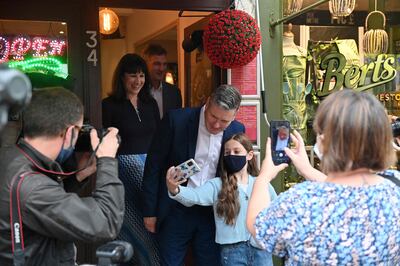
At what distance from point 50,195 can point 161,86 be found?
10.6ft

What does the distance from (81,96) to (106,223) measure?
87.8 inches

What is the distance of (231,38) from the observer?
4156 mm

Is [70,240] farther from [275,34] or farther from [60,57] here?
[275,34]

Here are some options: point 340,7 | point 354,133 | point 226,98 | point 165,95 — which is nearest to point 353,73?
point 340,7

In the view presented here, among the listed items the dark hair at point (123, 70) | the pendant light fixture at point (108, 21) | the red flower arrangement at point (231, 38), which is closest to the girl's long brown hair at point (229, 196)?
the red flower arrangement at point (231, 38)

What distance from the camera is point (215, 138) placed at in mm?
3785

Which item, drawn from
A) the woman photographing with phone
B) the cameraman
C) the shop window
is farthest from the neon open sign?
→ the woman photographing with phone

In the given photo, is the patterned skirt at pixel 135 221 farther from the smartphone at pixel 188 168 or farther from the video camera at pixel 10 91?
the video camera at pixel 10 91

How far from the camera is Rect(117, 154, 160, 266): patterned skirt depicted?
4387 mm

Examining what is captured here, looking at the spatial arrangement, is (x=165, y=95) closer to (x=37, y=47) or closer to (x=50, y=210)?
(x=37, y=47)

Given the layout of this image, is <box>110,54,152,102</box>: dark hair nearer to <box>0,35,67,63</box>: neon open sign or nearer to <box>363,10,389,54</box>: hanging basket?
<box>0,35,67,63</box>: neon open sign

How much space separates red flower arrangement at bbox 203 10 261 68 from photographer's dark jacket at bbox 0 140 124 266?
6.86 feet

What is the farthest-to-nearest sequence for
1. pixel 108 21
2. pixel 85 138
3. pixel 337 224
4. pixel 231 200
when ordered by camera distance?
pixel 108 21 → pixel 231 200 → pixel 85 138 → pixel 337 224

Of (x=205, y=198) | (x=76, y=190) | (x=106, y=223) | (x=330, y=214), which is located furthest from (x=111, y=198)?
(x=205, y=198)
